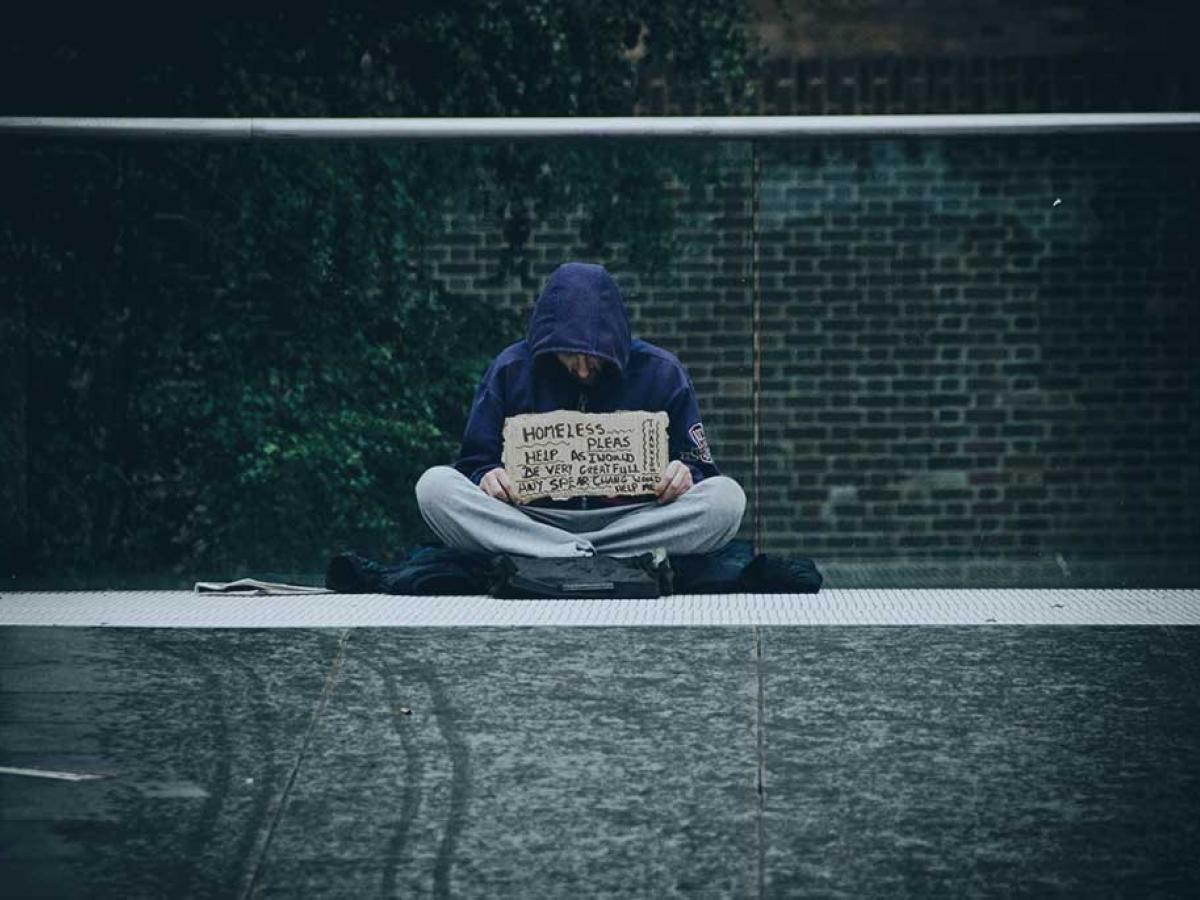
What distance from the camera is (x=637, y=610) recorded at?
5234 mm

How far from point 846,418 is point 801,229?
0.58 metres

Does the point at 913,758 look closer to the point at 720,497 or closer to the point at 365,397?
the point at 720,497

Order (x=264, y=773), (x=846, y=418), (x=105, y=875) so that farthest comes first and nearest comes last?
(x=846, y=418) → (x=264, y=773) → (x=105, y=875)

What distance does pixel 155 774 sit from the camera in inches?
163

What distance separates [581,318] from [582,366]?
143 mm

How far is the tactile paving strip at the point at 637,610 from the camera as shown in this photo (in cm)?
509

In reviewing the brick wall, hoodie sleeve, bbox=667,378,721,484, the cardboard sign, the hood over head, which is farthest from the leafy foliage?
the cardboard sign

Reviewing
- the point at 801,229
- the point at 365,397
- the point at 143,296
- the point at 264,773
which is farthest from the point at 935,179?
the point at 264,773

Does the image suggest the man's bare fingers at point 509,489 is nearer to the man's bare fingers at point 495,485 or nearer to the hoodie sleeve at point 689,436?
the man's bare fingers at point 495,485

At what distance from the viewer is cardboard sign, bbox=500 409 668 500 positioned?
5.55 metres

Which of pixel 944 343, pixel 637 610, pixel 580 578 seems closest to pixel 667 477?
pixel 580 578

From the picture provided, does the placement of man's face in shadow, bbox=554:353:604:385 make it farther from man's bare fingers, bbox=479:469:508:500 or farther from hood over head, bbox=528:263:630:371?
man's bare fingers, bbox=479:469:508:500

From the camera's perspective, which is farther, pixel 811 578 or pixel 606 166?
pixel 606 166

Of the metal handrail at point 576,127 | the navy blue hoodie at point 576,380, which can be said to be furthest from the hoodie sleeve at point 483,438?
the metal handrail at point 576,127
